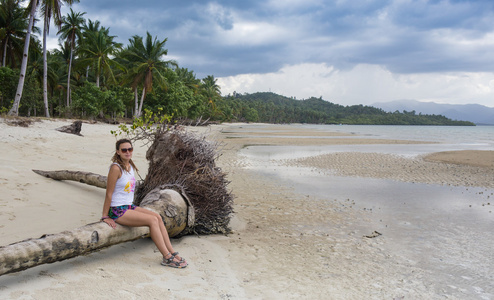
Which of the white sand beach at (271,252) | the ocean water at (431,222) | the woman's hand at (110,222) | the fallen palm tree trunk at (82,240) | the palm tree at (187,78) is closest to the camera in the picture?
the fallen palm tree trunk at (82,240)

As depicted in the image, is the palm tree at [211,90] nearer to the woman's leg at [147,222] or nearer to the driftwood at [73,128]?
the driftwood at [73,128]

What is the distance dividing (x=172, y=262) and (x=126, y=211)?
0.80 metres

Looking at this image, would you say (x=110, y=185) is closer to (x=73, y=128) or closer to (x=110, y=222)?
(x=110, y=222)

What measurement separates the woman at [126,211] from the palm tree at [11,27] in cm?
3237

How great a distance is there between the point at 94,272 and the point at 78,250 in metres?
0.28

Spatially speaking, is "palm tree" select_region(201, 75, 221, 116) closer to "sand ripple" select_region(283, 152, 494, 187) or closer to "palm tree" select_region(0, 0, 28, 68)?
"palm tree" select_region(0, 0, 28, 68)

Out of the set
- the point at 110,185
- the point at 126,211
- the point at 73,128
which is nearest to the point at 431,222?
the point at 126,211

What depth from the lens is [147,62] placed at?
124ft

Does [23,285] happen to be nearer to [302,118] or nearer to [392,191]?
[392,191]

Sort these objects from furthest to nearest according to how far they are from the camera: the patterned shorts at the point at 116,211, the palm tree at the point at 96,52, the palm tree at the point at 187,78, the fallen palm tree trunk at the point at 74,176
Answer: the palm tree at the point at 187,78 < the palm tree at the point at 96,52 < the fallen palm tree trunk at the point at 74,176 < the patterned shorts at the point at 116,211

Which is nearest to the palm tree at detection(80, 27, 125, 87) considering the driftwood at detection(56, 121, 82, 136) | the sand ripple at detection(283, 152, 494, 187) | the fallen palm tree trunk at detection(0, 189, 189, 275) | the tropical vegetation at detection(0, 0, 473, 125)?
the tropical vegetation at detection(0, 0, 473, 125)

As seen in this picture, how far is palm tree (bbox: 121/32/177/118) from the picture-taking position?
1454 inches

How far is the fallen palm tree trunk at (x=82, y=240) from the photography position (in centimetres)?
285

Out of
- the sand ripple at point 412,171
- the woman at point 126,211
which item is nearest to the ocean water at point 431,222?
the sand ripple at point 412,171
